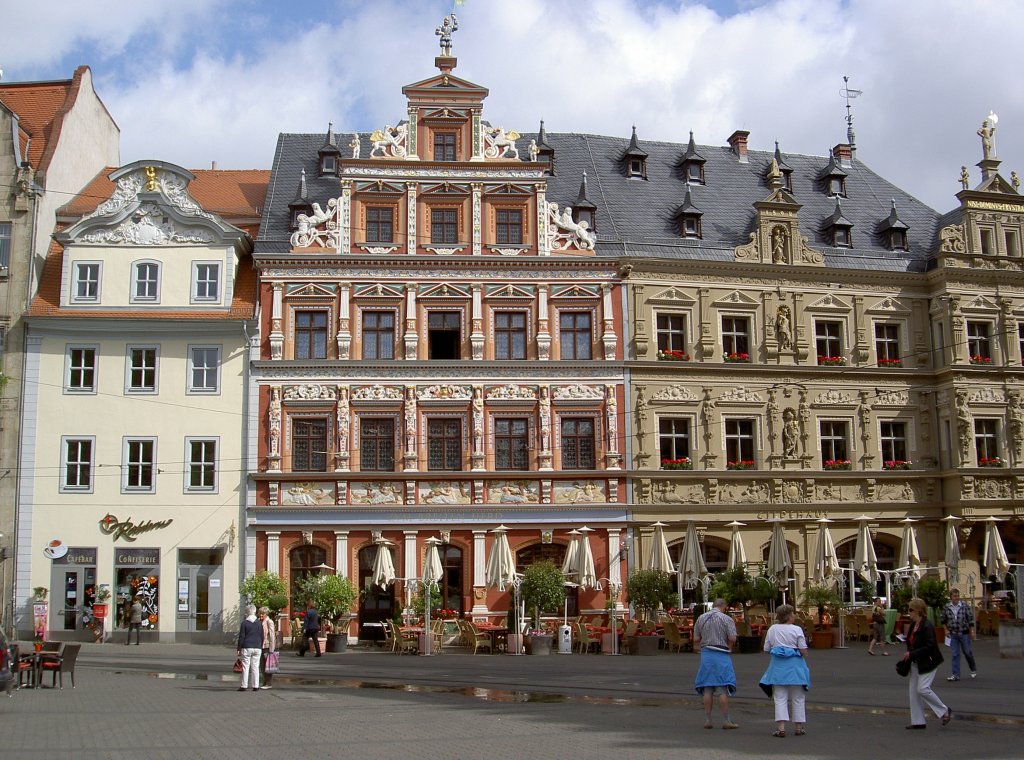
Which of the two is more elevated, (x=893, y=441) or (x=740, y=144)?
(x=740, y=144)

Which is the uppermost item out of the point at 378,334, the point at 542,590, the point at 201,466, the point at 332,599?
the point at 378,334

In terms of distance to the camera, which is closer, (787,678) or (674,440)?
(787,678)

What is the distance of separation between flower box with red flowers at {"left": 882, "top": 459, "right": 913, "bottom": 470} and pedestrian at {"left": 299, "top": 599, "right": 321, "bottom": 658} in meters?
20.9

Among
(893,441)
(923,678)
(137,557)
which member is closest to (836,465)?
(893,441)

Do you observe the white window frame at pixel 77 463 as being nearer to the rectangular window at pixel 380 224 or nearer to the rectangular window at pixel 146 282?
the rectangular window at pixel 146 282

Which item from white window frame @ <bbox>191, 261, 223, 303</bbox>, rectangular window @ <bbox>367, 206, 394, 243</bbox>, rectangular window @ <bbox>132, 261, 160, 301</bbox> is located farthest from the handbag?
rectangular window @ <bbox>367, 206, 394, 243</bbox>

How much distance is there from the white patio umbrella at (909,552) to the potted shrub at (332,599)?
17.0 meters

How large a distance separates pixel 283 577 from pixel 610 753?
2445 cm

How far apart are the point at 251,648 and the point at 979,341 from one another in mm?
30224

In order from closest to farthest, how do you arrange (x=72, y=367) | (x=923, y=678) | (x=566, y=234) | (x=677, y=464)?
(x=923, y=678), (x=72, y=367), (x=677, y=464), (x=566, y=234)

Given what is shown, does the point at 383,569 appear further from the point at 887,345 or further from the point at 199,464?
the point at 887,345

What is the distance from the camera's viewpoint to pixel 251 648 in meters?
21.1

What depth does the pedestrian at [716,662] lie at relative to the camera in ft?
50.2

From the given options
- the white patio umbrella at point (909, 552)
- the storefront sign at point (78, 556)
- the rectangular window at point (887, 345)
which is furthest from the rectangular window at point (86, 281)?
the white patio umbrella at point (909, 552)
